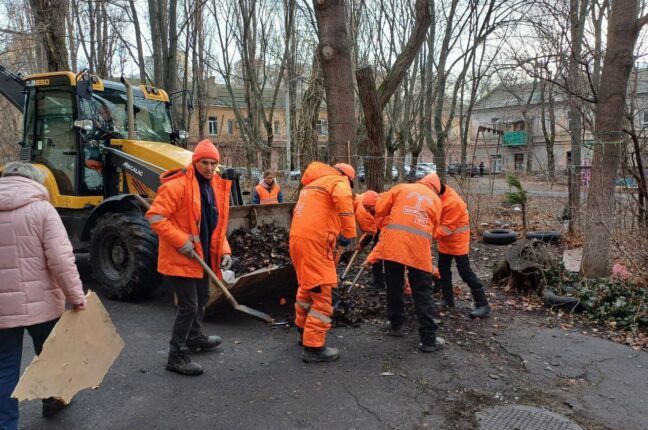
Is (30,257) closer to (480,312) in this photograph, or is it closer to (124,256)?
(124,256)

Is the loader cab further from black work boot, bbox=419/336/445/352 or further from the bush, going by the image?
the bush

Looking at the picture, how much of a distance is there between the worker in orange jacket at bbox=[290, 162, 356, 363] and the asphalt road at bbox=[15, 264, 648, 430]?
10.0 inches

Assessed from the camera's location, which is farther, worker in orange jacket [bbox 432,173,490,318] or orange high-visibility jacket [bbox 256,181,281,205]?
orange high-visibility jacket [bbox 256,181,281,205]

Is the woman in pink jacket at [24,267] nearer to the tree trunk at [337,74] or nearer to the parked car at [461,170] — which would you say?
the tree trunk at [337,74]

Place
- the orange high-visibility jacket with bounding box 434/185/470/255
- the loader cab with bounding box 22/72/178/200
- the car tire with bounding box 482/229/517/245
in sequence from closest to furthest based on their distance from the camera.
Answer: the orange high-visibility jacket with bounding box 434/185/470/255 → the loader cab with bounding box 22/72/178/200 → the car tire with bounding box 482/229/517/245

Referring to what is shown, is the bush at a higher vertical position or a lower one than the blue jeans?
lower

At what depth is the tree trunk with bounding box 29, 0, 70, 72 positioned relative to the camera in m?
10.9

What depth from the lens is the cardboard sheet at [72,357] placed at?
111 inches

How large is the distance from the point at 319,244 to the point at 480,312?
7.80 feet

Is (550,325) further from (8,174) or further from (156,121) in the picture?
(156,121)

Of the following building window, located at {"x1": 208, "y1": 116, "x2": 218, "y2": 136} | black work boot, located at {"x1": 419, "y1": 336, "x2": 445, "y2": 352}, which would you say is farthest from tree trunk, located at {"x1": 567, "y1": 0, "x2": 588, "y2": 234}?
building window, located at {"x1": 208, "y1": 116, "x2": 218, "y2": 136}

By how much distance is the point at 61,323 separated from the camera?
9.61ft

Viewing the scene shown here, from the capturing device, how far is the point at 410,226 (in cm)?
454

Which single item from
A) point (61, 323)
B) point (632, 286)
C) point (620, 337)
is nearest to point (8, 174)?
point (61, 323)
